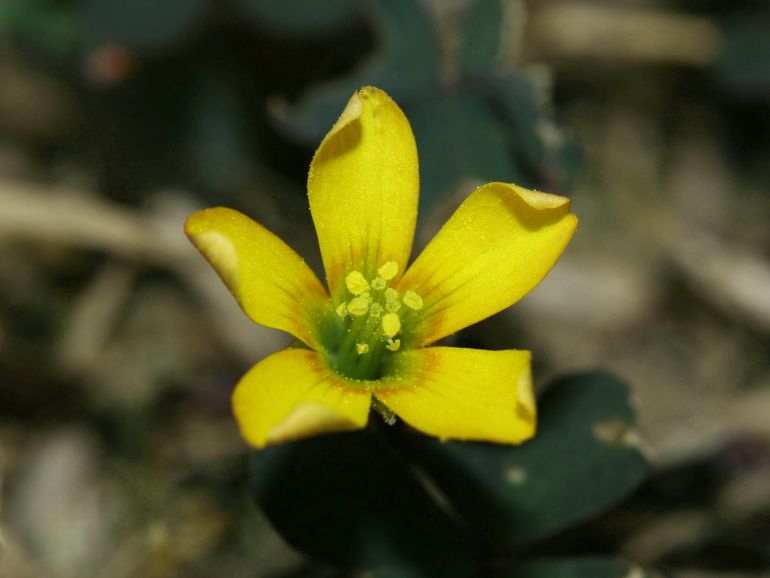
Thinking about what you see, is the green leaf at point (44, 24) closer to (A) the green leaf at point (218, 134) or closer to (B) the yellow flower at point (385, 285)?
(A) the green leaf at point (218, 134)

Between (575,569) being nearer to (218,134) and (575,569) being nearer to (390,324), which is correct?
(390,324)

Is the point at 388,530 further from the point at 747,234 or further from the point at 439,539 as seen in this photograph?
the point at 747,234

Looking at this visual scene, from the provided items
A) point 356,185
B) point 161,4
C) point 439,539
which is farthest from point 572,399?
point 161,4

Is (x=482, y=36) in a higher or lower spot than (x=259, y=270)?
higher

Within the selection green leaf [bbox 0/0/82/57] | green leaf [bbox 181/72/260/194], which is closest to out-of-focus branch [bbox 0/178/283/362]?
green leaf [bbox 181/72/260/194]

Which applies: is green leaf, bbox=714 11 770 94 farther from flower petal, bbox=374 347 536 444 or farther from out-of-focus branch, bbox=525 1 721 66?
flower petal, bbox=374 347 536 444

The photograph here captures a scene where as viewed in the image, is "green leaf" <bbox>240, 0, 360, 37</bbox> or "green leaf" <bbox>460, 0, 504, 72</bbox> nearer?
"green leaf" <bbox>460, 0, 504, 72</bbox>

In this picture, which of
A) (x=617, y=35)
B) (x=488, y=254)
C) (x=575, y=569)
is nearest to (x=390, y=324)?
(x=488, y=254)
